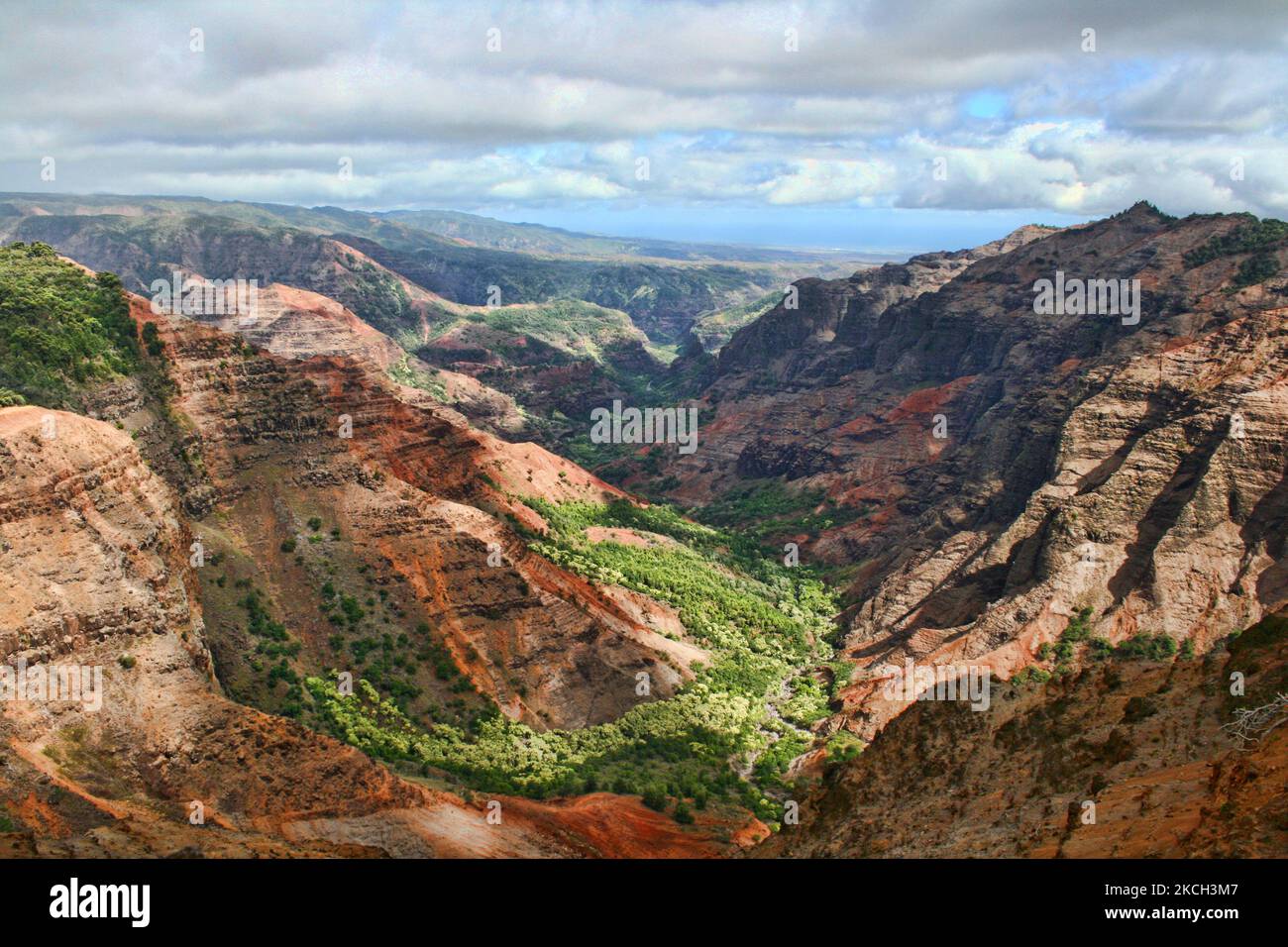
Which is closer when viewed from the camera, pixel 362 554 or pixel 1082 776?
pixel 1082 776

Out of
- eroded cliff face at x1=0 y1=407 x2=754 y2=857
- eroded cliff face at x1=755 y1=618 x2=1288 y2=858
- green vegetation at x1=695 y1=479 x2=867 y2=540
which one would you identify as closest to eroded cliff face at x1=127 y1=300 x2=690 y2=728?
eroded cliff face at x1=0 y1=407 x2=754 y2=857

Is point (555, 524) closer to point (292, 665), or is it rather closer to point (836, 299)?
point (292, 665)

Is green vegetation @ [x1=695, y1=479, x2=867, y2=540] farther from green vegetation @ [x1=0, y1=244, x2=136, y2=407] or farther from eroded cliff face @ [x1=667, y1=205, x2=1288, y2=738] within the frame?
green vegetation @ [x1=0, y1=244, x2=136, y2=407]

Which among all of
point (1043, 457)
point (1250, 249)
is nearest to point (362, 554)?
point (1043, 457)

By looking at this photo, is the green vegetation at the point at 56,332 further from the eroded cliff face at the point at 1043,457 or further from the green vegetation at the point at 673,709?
the eroded cliff face at the point at 1043,457

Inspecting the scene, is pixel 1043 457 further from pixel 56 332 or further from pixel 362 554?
pixel 56 332

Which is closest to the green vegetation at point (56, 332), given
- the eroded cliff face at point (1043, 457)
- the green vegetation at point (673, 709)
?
the green vegetation at point (673, 709)
